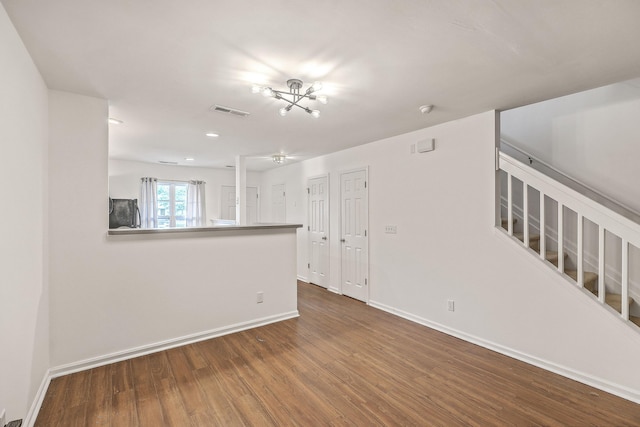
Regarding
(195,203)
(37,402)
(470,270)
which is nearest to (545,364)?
(470,270)

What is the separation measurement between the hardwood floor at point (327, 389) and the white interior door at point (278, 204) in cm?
364

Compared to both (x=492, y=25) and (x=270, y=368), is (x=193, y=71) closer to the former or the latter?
(x=492, y=25)

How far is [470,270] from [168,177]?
6178 millimetres

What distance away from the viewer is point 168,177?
654 cm

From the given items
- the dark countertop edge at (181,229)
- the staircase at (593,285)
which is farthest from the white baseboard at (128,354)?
the staircase at (593,285)

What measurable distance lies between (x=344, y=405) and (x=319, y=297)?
2.72 metres

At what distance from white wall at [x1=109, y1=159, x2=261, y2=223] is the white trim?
13.7 ft

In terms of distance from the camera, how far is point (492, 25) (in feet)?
5.42

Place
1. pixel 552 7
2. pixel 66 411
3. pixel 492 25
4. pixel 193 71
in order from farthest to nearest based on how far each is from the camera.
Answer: pixel 193 71
pixel 66 411
pixel 492 25
pixel 552 7

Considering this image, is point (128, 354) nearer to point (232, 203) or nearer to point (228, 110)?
A: point (228, 110)

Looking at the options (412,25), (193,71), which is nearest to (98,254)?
(193,71)

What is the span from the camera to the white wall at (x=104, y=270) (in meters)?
2.50

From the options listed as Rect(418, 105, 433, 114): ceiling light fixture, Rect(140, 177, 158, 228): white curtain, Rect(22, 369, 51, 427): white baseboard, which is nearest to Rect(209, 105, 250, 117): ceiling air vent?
Rect(418, 105, 433, 114): ceiling light fixture

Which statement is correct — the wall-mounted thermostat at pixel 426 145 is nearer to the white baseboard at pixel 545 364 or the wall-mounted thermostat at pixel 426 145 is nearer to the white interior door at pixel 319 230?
the white interior door at pixel 319 230
